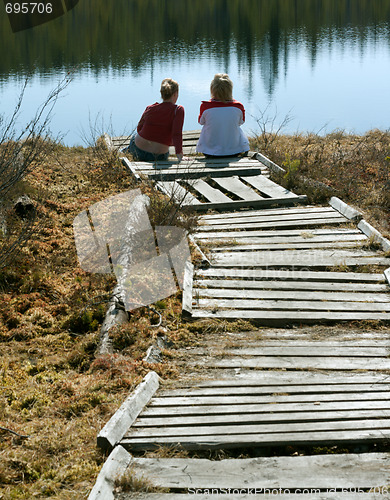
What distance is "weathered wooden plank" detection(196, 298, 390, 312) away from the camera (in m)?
5.88

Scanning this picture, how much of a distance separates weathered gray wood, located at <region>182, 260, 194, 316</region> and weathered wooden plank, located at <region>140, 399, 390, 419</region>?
177 centimetres

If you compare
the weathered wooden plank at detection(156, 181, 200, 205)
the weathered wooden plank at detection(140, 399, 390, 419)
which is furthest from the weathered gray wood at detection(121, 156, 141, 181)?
the weathered wooden plank at detection(140, 399, 390, 419)

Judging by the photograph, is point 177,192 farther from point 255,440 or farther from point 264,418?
point 255,440

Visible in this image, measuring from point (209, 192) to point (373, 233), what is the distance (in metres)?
2.59

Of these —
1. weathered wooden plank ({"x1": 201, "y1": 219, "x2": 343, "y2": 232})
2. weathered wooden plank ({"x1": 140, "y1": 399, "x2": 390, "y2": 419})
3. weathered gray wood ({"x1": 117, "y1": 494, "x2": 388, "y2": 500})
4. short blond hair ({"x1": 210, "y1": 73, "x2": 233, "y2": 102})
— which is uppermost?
short blond hair ({"x1": 210, "y1": 73, "x2": 233, "y2": 102})

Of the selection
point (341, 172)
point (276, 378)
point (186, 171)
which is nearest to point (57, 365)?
point (276, 378)

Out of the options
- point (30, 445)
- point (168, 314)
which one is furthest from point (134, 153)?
point (30, 445)

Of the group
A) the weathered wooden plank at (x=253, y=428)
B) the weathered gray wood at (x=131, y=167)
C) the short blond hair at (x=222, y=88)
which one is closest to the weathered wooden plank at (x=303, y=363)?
the weathered wooden plank at (x=253, y=428)

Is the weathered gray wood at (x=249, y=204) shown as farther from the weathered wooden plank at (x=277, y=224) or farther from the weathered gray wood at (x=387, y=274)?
the weathered gray wood at (x=387, y=274)

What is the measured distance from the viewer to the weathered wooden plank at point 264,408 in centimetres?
388

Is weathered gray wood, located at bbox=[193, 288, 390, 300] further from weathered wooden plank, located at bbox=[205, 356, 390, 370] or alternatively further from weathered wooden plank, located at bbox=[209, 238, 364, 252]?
weathered wooden plank, located at bbox=[205, 356, 390, 370]

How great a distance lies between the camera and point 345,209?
8375 mm

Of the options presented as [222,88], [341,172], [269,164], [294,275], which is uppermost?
[222,88]

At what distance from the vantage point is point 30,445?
3.81m
